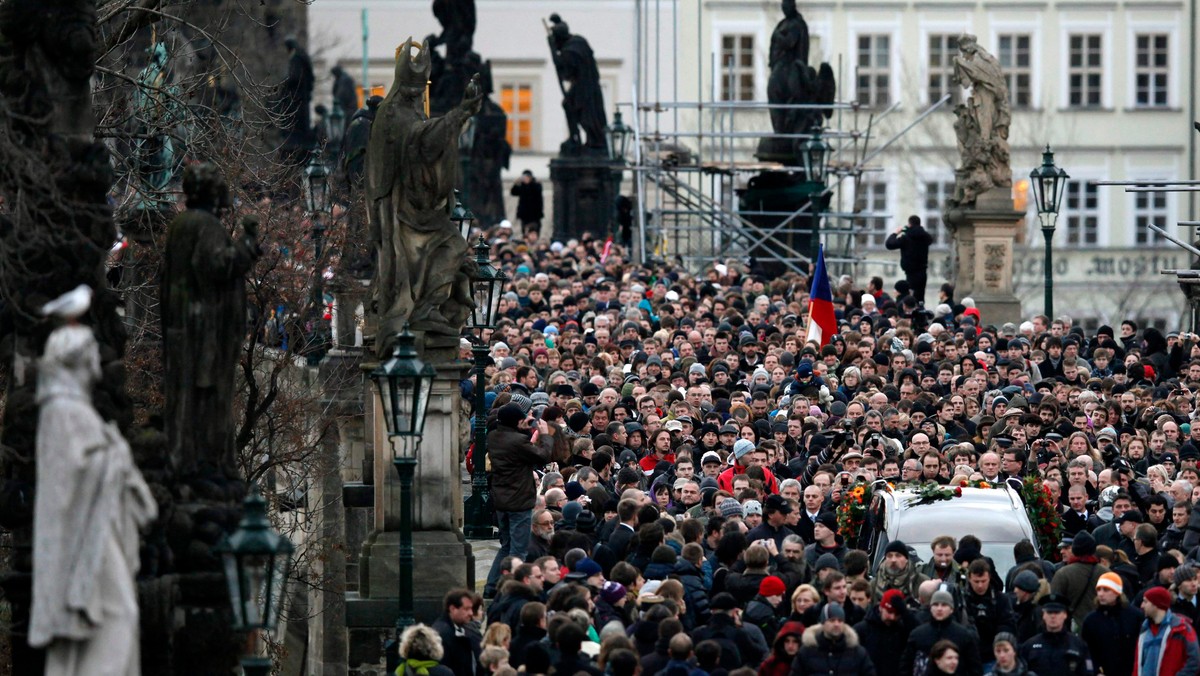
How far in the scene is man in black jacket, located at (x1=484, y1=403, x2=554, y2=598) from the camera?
2042 centimetres

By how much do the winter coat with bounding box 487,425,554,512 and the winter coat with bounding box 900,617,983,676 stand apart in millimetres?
5486

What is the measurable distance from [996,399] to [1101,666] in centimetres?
792

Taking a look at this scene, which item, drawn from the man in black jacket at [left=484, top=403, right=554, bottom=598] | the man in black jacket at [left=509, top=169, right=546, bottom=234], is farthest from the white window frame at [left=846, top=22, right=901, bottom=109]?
the man in black jacket at [left=484, top=403, right=554, bottom=598]

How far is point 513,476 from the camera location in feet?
67.3

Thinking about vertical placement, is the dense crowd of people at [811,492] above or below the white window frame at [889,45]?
below

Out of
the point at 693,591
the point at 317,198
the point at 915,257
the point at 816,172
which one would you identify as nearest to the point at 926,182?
the point at 816,172

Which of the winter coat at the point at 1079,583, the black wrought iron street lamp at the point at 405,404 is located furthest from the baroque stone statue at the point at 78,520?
the winter coat at the point at 1079,583

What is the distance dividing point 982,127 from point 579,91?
12.7 m

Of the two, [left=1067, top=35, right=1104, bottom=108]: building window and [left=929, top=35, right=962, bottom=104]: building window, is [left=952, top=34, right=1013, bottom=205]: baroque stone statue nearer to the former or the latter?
[left=929, top=35, right=962, bottom=104]: building window

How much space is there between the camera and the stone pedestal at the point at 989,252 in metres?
36.8

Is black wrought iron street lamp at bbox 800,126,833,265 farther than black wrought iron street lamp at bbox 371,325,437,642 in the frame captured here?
Yes

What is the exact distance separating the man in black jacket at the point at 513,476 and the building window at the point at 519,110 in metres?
49.1

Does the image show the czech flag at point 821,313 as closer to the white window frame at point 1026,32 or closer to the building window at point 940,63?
the building window at point 940,63

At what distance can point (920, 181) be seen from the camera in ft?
223
